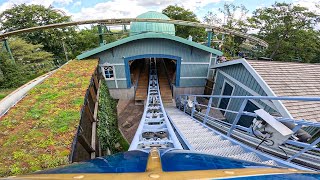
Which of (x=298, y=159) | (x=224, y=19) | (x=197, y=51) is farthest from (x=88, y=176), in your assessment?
(x=224, y=19)

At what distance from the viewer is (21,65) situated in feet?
43.9

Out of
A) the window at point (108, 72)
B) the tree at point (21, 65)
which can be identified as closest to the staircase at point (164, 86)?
the window at point (108, 72)

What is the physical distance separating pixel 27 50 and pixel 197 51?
47.0 feet

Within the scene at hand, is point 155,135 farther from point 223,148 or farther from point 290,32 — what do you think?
point 290,32

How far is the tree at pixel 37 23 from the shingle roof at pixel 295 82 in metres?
21.4

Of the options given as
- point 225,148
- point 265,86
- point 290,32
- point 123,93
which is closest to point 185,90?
point 123,93

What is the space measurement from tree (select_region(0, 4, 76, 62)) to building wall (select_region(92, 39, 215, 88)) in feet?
44.8

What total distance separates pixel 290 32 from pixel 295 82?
56.6ft

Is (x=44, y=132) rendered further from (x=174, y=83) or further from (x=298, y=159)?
(x=174, y=83)

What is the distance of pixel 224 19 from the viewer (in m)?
26.5

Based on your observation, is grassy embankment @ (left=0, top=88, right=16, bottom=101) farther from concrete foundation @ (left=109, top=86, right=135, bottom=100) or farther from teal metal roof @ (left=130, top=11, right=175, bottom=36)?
teal metal roof @ (left=130, top=11, right=175, bottom=36)

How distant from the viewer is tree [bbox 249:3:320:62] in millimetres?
19125

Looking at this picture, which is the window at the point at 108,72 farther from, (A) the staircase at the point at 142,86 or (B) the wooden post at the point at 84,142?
(B) the wooden post at the point at 84,142

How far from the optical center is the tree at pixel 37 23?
20312 mm
